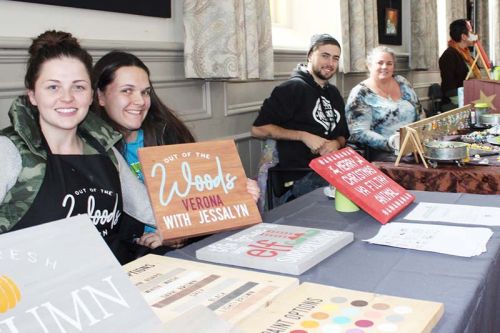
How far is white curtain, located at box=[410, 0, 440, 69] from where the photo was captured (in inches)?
200

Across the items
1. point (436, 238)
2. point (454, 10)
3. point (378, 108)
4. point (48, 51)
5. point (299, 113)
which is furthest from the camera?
point (454, 10)

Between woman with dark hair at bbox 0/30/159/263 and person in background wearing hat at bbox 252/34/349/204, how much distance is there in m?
1.22

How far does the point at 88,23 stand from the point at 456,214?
1.50 metres

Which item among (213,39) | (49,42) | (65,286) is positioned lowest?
(65,286)

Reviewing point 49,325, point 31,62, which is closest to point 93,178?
point 31,62

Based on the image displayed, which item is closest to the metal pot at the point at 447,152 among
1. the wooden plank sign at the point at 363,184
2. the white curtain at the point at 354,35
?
the wooden plank sign at the point at 363,184

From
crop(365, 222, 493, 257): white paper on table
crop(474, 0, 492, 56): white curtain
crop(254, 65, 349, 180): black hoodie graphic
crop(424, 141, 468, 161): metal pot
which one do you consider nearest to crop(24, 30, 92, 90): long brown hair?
crop(365, 222, 493, 257): white paper on table

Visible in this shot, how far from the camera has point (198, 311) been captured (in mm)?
745

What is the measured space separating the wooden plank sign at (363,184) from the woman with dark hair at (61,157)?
1.90 ft

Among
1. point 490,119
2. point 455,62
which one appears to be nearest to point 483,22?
point 455,62

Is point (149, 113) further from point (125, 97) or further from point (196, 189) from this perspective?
point (196, 189)

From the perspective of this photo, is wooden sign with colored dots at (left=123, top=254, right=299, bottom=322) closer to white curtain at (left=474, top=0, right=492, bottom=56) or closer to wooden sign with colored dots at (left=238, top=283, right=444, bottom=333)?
wooden sign with colored dots at (left=238, top=283, right=444, bottom=333)

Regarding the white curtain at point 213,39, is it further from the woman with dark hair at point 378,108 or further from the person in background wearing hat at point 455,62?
the person in background wearing hat at point 455,62

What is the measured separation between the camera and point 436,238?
1233mm
